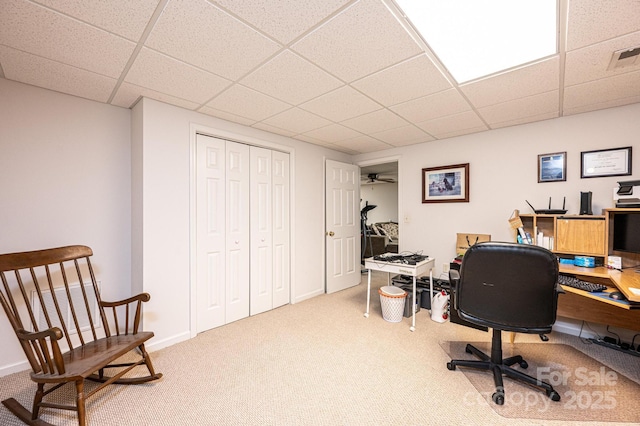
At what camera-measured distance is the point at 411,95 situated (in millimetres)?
2297

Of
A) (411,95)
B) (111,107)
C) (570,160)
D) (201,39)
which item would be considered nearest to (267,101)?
(201,39)

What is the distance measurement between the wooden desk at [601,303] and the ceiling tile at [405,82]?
1.92m

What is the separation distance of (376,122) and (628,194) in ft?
7.67

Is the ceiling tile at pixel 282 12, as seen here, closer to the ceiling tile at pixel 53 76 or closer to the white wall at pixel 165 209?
the ceiling tile at pixel 53 76

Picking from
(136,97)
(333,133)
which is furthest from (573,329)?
(136,97)

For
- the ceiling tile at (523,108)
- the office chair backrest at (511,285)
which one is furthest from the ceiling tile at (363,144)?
the office chair backrest at (511,285)

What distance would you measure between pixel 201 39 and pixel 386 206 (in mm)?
7152

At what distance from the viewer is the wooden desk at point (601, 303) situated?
78.4 inches

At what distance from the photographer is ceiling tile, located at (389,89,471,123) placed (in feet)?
7.66

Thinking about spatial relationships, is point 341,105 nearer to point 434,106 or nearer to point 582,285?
point 434,106

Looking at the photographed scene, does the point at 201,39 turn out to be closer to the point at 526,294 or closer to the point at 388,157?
the point at 526,294

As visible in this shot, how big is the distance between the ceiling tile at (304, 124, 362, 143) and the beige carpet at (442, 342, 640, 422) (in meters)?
2.56

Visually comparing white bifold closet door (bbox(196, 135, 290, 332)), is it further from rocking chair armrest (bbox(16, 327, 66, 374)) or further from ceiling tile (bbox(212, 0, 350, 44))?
ceiling tile (bbox(212, 0, 350, 44))

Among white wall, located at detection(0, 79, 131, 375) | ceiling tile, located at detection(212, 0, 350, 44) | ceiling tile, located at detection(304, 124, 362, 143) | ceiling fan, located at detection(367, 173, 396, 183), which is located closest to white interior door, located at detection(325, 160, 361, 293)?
ceiling tile, located at detection(304, 124, 362, 143)
